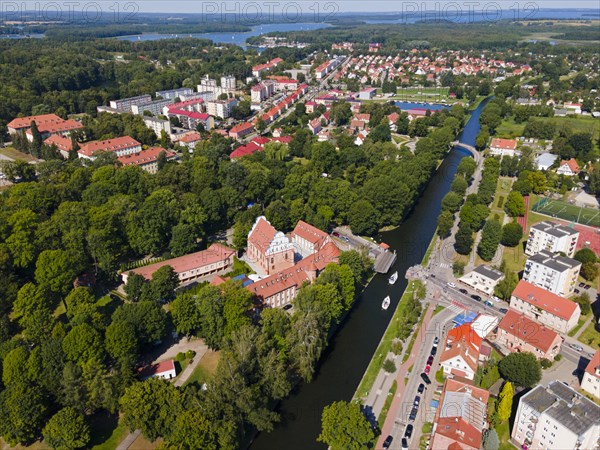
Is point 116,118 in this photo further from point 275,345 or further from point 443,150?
point 275,345

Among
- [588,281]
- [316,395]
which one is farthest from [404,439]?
[588,281]

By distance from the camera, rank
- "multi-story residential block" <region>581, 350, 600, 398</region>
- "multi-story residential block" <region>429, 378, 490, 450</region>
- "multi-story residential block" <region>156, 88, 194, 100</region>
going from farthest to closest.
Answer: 1. "multi-story residential block" <region>156, 88, 194, 100</region>
2. "multi-story residential block" <region>581, 350, 600, 398</region>
3. "multi-story residential block" <region>429, 378, 490, 450</region>

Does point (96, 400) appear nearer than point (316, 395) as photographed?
Yes

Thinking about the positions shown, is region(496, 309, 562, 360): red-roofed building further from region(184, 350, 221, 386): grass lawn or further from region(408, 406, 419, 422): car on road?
region(184, 350, 221, 386): grass lawn

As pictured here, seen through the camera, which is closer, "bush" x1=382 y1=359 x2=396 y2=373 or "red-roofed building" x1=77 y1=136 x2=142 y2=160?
"bush" x1=382 y1=359 x2=396 y2=373

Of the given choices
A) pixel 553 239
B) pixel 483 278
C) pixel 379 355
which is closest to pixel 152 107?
pixel 483 278

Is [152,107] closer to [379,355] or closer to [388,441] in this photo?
[379,355]

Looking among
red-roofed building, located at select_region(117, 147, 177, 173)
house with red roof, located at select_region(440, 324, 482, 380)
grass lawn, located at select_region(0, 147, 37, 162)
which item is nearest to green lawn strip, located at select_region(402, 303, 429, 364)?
house with red roof, located at select_region(440, 324, 482, 380)
